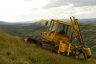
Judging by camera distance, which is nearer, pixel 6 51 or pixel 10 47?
pixel 6 51

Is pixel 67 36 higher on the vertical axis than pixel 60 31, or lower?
lower

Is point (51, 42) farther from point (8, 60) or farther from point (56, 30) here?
point (8, 60)

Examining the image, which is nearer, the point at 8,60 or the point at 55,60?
the point at 8,60

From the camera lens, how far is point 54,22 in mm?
26656

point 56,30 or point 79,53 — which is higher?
point 56,30

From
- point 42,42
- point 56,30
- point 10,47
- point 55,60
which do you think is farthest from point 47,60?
point 42,42

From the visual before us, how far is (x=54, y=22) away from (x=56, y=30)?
0.89m

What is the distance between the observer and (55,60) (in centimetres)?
1802

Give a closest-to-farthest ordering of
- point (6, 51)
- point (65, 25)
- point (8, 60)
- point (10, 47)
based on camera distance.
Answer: point (8, 60), point (6, 51), point (10, 47), point (65, 25)

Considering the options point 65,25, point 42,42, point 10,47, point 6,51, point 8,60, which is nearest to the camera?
point 8,60

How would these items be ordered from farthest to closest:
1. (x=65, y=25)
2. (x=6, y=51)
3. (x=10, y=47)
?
(x=65, y=25)
(x=10, y=47)
(x=6, y=51)

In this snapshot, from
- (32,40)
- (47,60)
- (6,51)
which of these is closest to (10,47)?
(6,51)

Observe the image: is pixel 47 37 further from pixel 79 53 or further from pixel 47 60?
pixel 47 60

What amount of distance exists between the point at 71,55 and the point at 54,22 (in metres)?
3.22
